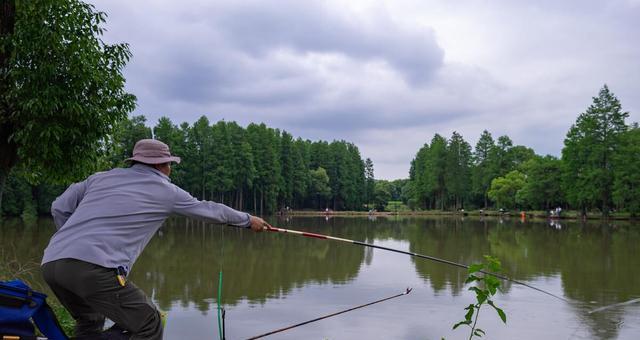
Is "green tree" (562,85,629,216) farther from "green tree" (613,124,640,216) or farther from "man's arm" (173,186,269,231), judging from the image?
"man's arm" (173,186,269,231)

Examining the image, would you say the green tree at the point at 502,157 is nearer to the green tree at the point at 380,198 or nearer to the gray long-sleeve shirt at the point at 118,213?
the green tree at the point at 380,198

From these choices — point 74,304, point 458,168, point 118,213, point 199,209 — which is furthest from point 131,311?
point 458,168

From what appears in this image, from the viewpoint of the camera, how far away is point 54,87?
7.32m

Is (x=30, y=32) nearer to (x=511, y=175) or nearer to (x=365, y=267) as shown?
(x=365, y=267)

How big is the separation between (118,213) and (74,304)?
63cm

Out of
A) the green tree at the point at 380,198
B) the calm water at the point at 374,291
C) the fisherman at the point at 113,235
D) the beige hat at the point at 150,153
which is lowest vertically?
the calm water at the point at 374,291

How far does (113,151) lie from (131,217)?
21.1ft

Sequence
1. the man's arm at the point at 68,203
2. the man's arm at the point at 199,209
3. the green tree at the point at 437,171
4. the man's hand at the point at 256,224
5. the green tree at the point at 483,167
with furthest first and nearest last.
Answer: the green tree at the point at 437,171, the green tree at the point at 483,167, the man's hand at the point at 256,224, the man's arm at the point at 68,203, the man's arm at the point at 199,209

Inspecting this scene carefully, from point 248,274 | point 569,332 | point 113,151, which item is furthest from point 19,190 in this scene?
point 569,332

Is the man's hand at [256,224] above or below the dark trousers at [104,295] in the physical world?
above

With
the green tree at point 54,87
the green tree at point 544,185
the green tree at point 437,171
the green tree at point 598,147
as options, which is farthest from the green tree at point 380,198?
the green tree at point 54,87

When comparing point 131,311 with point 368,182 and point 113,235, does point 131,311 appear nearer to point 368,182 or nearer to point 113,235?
point 113,235

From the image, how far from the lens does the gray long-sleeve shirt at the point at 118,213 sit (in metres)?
3.15

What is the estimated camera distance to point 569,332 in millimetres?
8391
